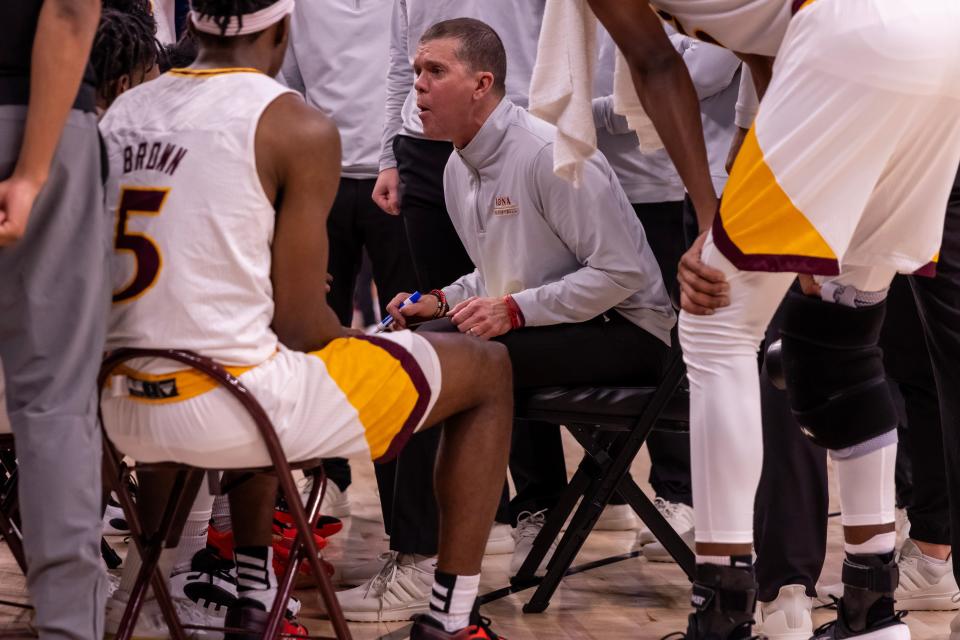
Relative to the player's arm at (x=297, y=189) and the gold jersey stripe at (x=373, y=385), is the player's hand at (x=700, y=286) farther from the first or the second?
the player's arm at (x=297, y=189)

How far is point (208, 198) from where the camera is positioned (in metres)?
2.34

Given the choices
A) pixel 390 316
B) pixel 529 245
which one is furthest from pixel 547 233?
pixel 390 316

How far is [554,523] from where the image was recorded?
332 centimetres

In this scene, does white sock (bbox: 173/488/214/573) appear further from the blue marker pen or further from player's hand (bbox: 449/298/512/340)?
player's hand (bbox: 449/298/512/340)

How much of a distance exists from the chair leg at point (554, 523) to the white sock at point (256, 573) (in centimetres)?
82

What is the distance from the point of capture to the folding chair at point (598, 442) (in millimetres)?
3174

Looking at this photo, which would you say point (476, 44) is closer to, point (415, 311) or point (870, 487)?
point (415, 311)

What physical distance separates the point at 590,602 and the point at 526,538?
51cm

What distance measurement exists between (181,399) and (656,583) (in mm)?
1711

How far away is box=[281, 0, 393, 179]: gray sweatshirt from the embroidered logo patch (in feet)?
3.20

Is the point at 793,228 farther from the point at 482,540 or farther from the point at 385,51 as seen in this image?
the point at 385,51

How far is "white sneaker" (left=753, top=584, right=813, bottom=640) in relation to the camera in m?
2.90

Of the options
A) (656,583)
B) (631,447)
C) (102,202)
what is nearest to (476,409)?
(631,447)

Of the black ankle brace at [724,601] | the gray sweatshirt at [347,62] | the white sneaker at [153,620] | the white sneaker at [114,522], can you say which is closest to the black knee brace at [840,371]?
the black ankle brace at [724,601]
